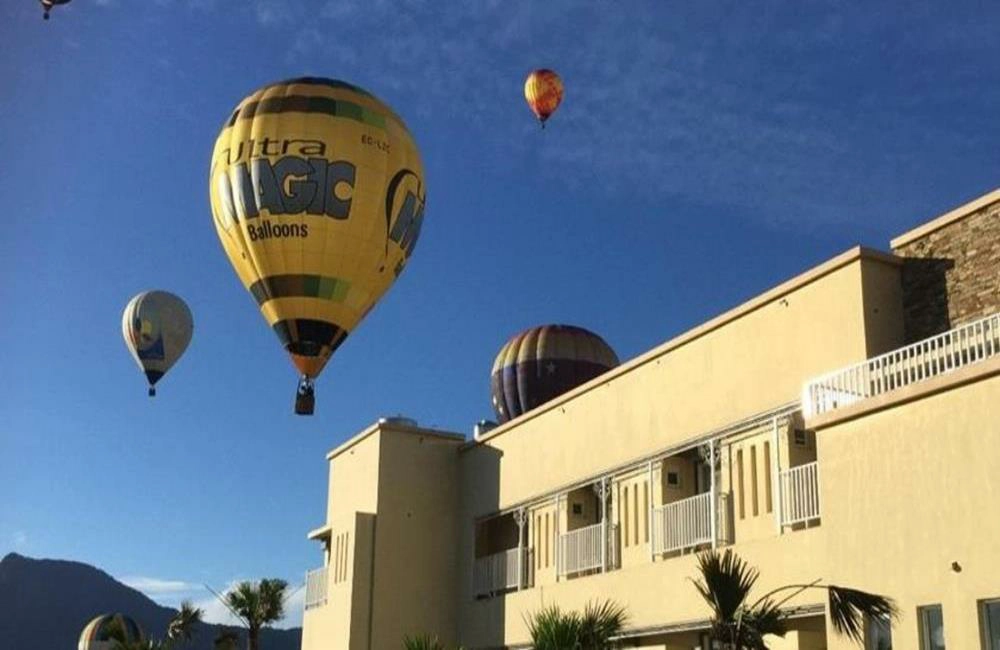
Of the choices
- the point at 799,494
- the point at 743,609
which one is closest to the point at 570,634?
the point at 743,609

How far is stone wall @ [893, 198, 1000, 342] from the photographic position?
19141 millimetres

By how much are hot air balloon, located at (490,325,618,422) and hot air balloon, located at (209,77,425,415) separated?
9.76 metres

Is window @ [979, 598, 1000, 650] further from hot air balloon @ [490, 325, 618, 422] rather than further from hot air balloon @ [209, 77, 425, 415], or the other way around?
hot air balloon @ [490, 325, 618, 422]

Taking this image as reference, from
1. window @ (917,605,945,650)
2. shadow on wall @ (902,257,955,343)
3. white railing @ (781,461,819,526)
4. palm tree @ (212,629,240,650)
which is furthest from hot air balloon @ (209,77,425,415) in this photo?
window @ (917,605,945,650)

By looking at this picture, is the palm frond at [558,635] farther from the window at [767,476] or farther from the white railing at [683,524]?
the white railing at [683,524]

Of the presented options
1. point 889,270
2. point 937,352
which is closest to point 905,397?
point 937,352

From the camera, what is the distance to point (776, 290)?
22.2 m

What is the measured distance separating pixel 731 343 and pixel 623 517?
16.1 feet

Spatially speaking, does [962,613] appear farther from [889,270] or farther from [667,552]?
[667,552]

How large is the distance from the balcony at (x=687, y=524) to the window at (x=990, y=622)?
758cm

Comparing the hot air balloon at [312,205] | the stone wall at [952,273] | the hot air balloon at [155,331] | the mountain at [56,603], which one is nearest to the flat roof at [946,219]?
the stone wall at [952,273]

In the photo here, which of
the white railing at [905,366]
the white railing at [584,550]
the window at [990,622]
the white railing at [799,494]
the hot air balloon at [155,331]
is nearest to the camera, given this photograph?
the window at [990,622]

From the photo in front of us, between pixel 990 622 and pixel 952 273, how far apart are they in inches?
240

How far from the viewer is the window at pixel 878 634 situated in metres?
16.8
